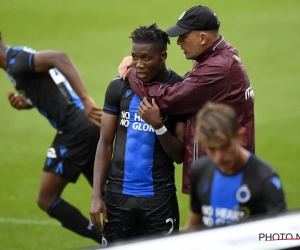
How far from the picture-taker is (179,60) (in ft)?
45.3

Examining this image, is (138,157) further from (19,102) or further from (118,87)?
(19,102)

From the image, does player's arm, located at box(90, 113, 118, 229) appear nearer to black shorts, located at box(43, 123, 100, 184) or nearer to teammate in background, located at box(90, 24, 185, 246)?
teammate in background, located at box(90, 24, 185, 246)

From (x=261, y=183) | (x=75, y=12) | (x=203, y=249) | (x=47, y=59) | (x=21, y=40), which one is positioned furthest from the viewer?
(x=75, y=12)

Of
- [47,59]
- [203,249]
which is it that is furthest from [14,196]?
[203,249]

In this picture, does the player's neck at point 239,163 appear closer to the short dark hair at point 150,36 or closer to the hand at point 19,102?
the short dark hair at point 150,36

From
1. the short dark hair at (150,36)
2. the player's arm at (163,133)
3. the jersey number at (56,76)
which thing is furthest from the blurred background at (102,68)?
the short dark hair at (150,36)

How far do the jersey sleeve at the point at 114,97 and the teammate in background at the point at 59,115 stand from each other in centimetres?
143

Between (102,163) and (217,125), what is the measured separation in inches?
72.8

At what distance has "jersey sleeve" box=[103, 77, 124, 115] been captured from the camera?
4.95m

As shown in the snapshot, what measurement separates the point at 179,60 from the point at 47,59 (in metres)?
7.57

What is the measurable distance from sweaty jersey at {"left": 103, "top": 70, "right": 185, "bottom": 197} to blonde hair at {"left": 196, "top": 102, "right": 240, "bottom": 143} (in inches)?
59.7

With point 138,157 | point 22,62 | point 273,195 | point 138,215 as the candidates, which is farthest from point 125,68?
point 273,195

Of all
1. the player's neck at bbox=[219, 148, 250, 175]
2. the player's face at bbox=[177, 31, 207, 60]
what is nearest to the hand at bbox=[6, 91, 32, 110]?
the player's face at bbox=[177, 31, 207, 60]

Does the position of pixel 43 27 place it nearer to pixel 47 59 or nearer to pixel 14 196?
pixel 14 196
